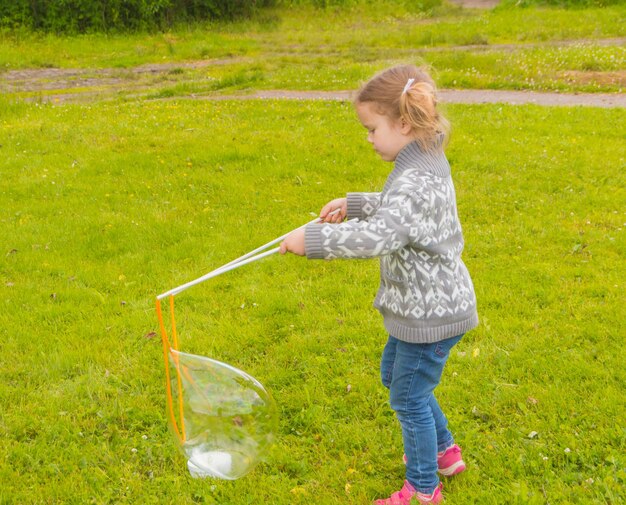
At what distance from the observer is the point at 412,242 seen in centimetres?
280

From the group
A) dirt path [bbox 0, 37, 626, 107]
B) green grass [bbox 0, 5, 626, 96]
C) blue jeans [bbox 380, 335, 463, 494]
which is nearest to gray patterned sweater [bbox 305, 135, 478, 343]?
blue jeans [bbox 380, 335, 463, 494]

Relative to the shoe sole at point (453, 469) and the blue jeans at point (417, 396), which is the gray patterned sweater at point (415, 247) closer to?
the blue jeans at point (417, 396)

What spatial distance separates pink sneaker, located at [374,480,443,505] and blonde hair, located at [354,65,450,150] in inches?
64.6

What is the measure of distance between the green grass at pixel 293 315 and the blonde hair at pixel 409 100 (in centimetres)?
177

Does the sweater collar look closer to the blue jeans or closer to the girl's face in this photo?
the girl's face

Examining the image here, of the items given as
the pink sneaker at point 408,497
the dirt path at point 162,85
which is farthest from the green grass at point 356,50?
the pink sneaker at point 408,497

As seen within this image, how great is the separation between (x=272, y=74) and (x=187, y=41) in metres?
6.76

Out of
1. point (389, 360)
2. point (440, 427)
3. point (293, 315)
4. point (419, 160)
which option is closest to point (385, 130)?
point (419, 160)

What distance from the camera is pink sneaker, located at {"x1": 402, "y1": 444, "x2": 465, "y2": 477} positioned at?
11.6ft

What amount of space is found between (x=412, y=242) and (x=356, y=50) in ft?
54.6

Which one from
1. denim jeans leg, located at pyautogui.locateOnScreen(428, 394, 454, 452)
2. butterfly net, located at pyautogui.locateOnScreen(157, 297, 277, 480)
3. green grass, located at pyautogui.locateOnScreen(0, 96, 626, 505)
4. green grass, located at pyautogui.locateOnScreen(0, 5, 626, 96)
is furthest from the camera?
green grass, located at pyautogui.locateOnScreen(0, 5, 626, 96)

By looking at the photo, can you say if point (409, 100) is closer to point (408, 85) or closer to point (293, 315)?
point (408, 85)

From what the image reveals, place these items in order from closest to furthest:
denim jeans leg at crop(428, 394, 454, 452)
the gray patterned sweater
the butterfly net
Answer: the gray patterned sweater
the butterfly net
denim jeans leg at crop(428, 394, 454, 452)

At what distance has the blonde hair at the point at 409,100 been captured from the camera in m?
2.80
